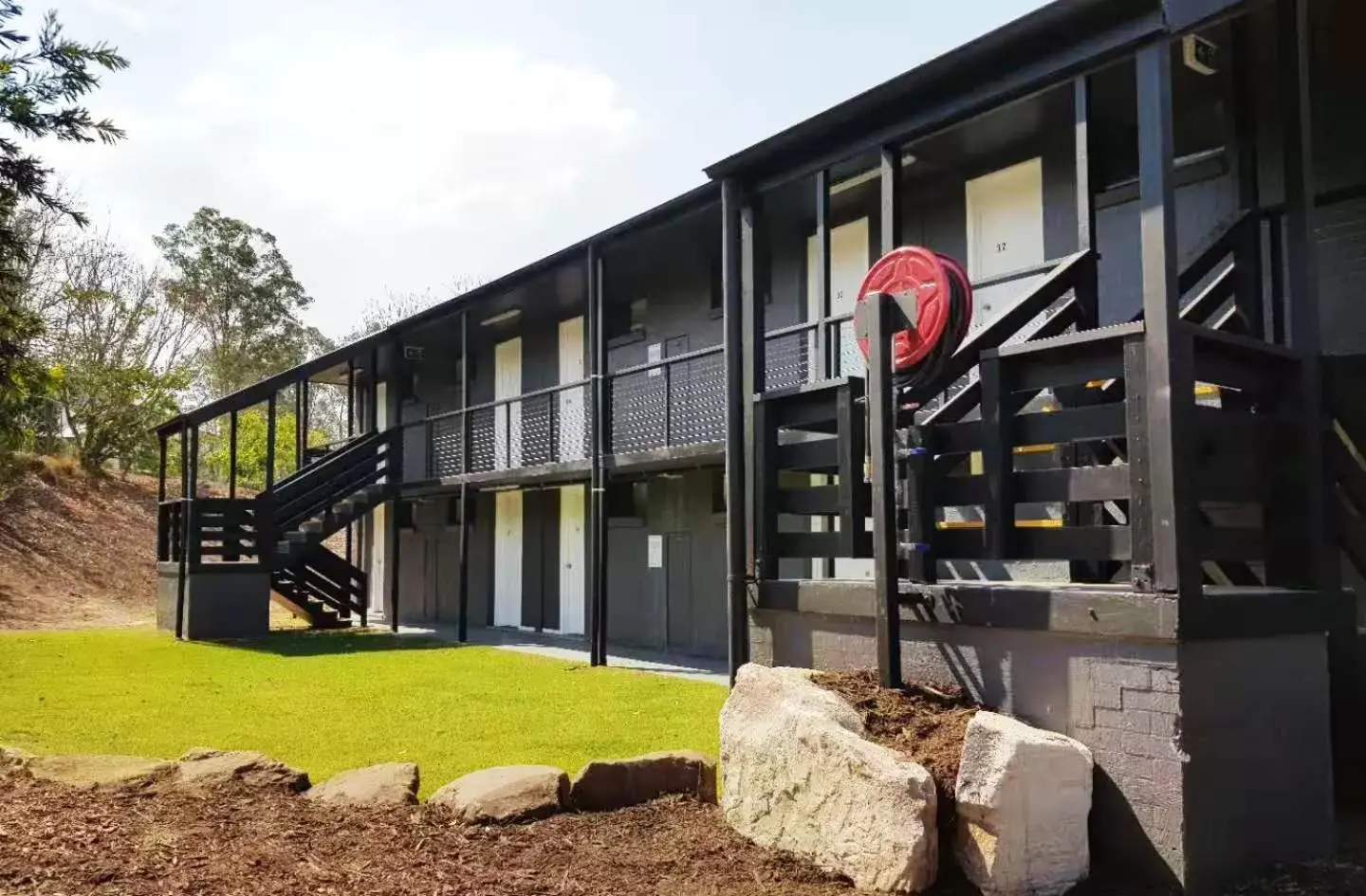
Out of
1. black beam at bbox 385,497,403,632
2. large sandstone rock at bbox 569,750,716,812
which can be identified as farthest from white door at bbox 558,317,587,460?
large sandstone rock at bbox 569,750,716,812

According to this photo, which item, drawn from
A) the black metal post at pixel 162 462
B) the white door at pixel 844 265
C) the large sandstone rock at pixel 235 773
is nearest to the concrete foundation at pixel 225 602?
the black metal post at pixel 162 462

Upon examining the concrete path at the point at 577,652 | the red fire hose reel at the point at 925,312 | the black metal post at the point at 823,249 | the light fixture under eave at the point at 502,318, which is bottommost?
the concrete path at the point at 577,652

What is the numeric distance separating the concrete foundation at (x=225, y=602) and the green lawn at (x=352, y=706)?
5.83 ft

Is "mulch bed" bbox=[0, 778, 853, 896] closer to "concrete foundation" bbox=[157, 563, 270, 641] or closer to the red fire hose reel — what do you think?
the red fire hose reel

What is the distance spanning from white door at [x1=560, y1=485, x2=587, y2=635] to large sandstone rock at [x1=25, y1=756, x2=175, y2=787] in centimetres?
1092

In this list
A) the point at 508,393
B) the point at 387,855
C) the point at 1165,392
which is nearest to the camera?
the point at 1165,392

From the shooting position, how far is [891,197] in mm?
6652

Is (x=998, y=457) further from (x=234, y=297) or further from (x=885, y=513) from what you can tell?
(x=234, y=297)

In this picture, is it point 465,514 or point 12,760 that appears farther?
point 465,514

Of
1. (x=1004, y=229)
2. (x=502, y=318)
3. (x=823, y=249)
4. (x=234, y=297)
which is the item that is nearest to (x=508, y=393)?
(x=502, y=318)

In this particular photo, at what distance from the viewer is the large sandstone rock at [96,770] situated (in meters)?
5.89

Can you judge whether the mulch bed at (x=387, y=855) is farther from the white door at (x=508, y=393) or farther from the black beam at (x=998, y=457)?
the white door at (x=508, y=393)

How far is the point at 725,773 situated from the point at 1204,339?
9.09ft

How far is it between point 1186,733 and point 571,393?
1409 centimetres
